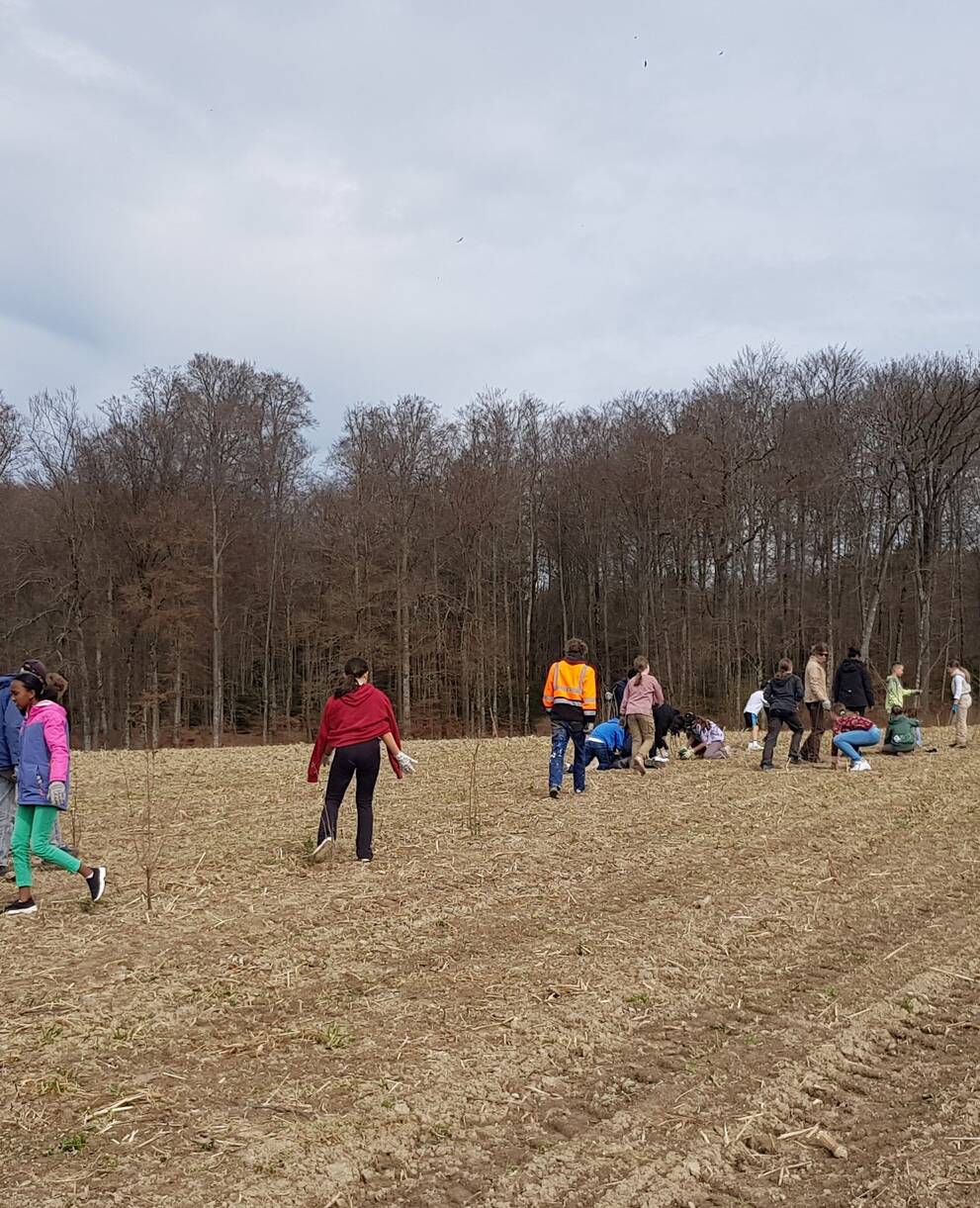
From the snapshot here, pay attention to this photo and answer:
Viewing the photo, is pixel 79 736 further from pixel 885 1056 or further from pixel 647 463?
pixel 885 1056

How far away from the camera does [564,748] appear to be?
11.9 metres

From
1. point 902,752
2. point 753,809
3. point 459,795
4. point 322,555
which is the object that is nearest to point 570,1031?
point 753,809

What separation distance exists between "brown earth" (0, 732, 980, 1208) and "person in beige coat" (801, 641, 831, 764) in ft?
17.4

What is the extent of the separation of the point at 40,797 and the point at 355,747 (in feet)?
8.22

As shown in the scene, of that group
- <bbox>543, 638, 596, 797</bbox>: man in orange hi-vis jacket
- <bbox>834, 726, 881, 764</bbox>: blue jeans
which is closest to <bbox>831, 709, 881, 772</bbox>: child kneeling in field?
<bbox>834, 726, 881, 764</bbox>: blue jeans

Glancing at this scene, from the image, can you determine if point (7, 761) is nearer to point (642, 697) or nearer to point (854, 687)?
point (642, 697)

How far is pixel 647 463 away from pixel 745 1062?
40142mm

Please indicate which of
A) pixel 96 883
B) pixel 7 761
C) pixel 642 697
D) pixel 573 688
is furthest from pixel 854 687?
pixel 7 761

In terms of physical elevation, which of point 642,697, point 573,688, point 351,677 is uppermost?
point 351,677

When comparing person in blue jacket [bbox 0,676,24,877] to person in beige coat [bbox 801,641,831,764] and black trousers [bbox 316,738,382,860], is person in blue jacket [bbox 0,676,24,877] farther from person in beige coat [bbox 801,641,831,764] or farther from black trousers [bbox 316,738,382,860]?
person in beige coat [bbox 801,641,831,764]

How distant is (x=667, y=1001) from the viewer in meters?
5.33

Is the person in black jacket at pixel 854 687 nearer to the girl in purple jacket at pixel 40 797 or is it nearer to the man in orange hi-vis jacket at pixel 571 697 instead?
the man in orange hi-vis jacket at pixel 571 697

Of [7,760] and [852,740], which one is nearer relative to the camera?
[7,760]

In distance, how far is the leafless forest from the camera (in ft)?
123
